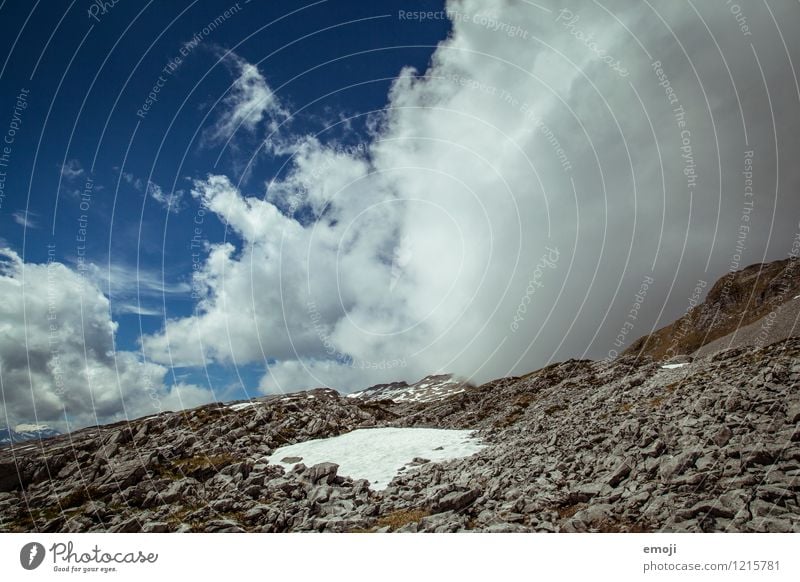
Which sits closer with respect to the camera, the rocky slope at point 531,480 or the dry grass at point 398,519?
the rocky slope at point 531,480

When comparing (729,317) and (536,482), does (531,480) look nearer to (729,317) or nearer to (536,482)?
(536,482)

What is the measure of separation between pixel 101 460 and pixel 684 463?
49.5 m

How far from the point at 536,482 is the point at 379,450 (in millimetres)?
20029

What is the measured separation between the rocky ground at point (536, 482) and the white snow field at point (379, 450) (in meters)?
2.23
